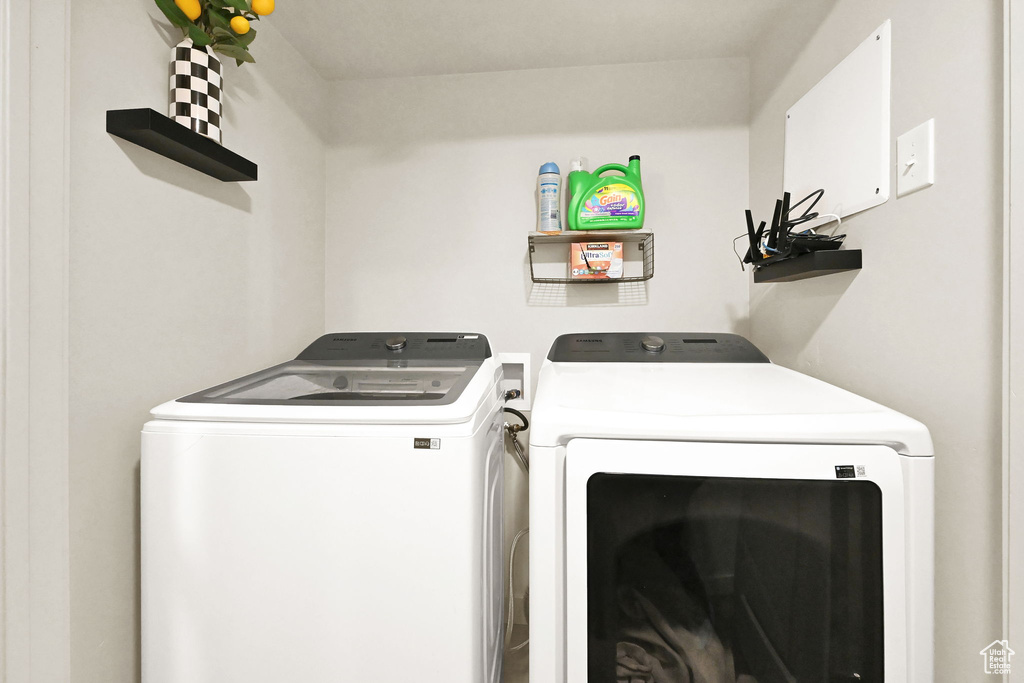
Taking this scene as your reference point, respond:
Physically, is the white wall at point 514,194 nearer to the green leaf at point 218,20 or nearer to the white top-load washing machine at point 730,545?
the green leaf at point 218,20

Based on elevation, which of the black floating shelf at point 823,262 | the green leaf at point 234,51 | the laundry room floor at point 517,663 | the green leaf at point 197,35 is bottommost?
the laundry room floor at point 517,663

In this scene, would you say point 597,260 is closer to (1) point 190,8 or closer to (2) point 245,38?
(2) point 245,38

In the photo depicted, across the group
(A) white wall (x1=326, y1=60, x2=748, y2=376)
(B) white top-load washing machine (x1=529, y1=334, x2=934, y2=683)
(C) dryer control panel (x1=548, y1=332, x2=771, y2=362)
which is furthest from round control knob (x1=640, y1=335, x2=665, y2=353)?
(B) white top-load washing machine (x1=529, y1=334, x2=934, y2=683)

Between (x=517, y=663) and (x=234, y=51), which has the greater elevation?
(x=234, y=51)

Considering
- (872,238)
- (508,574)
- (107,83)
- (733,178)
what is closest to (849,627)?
(872,238)

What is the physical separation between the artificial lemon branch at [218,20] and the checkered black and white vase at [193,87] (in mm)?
36

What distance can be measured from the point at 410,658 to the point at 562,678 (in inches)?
12.6

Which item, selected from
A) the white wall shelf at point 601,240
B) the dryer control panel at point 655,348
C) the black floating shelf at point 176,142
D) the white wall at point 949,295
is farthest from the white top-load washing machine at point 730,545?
the black floating shelf at point 176,142

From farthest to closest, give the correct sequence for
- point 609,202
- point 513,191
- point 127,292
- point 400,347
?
point 513,191 < point 609,202 < point 400,347 < point 127,292

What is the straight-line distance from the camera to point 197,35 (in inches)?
43.2

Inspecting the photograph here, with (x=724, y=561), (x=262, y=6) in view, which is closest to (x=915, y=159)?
(x=724, y=561)

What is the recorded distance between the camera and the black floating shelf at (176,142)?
958 millimetres

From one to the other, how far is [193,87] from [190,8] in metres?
0.19

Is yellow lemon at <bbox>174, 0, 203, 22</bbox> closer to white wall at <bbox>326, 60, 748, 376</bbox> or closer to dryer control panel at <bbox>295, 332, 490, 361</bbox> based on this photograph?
white wall at <bbox>326, 60, 748, 376</bbox>
